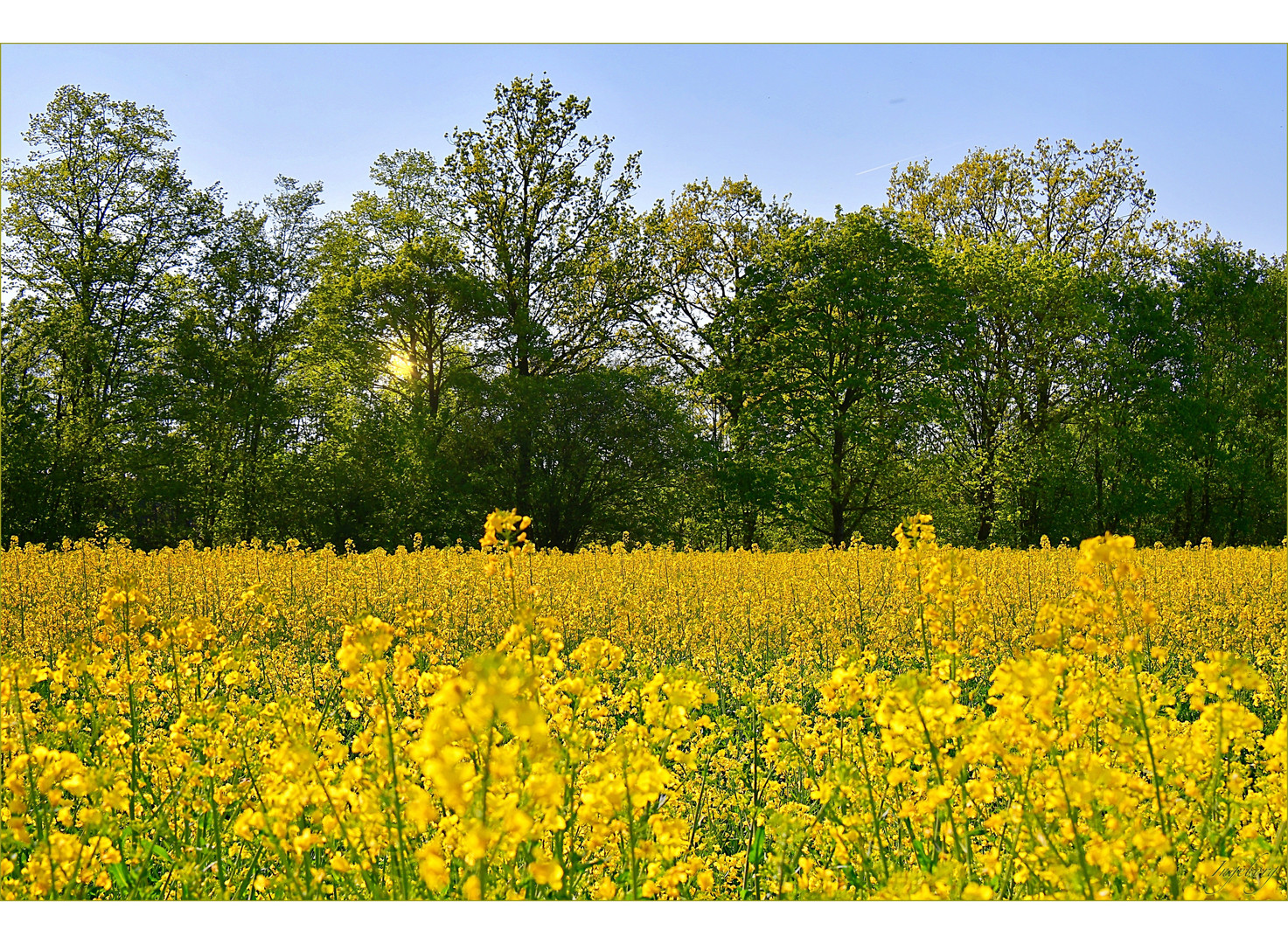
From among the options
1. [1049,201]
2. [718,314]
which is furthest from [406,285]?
[1049,201]

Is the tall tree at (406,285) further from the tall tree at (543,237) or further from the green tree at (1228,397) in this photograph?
the green tree at (1228,397)

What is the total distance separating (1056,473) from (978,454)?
0.58 meters

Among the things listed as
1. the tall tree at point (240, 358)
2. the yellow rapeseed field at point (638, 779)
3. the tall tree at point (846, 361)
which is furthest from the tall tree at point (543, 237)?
the yellow rapeseed field at point (638, 779)

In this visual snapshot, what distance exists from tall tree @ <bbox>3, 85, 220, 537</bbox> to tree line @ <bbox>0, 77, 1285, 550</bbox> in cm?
2

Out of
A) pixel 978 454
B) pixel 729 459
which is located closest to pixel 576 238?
pixel 729 459

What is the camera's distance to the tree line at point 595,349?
4.73 meters

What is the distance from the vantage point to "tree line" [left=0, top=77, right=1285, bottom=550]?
4.73m

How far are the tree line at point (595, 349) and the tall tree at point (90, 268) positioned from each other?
16 mm

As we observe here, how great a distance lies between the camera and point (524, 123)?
5.05m

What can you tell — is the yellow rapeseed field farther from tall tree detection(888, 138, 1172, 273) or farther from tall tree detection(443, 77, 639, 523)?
tall tree detection(443, 77, 639, 523)

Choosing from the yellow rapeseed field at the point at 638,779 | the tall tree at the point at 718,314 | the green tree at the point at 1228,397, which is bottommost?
the yellow rapeseed field at the point at 638,779

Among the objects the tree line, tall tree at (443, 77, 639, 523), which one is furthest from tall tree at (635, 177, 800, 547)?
tall tree at (443, 77, 639, 523)

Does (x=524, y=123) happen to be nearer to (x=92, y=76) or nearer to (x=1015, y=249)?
(x=92, y=76)
